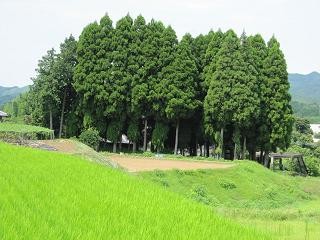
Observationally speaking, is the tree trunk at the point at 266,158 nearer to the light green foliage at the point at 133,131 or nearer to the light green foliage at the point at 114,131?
the light green foliage at the point at 133,131

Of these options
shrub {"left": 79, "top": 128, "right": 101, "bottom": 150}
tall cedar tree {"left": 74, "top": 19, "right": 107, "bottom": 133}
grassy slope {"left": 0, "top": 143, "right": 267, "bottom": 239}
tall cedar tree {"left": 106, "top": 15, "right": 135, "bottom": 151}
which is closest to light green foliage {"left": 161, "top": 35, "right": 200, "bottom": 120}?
tall cedar tree {"left": 106, "top": 15, "right": 135, "bottom": 151}

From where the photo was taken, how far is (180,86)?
3800cm

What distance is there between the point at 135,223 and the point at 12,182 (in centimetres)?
200

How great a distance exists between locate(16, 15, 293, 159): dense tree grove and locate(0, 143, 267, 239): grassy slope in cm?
2751

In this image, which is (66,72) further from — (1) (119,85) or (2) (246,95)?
(2) (246,95)

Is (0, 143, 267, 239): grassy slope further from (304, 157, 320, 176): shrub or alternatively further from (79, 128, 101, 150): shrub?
(304, 157, 320, 176): shrub

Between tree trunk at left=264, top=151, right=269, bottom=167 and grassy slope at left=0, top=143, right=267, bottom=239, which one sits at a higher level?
tree trunk at left=264, top=151, right=269, bottom=167

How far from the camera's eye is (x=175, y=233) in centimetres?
622

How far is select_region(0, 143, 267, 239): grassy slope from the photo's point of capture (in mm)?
5344

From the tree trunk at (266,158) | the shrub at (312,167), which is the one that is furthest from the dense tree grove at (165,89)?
the shrub at (312,167)

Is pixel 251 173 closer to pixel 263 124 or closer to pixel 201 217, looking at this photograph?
pixel 263 124

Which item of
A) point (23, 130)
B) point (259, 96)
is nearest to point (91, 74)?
point (23, 130)

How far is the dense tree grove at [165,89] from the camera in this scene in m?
37.4

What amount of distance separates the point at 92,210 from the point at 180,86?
104 ft
